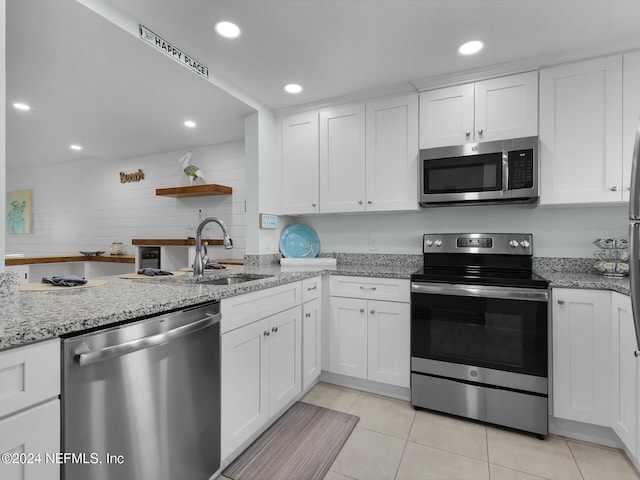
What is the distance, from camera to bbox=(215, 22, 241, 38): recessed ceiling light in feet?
5.92

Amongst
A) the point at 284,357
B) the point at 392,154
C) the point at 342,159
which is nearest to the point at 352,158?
the point at 342,159

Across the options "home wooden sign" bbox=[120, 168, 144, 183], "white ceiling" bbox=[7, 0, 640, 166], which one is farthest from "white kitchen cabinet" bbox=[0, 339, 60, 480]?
"home wooden sign" bbox=[120, 168, 144, 183]

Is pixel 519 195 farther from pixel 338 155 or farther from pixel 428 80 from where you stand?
pixel 338 155

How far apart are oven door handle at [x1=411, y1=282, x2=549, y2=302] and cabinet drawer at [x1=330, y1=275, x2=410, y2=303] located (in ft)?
0.37

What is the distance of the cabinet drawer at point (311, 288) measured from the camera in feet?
7.54

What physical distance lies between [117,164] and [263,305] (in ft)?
13.7

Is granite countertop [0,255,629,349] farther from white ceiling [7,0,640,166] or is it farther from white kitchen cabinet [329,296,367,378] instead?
white ceiling [7,0,640,166]

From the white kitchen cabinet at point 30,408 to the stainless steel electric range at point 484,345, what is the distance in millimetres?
1900

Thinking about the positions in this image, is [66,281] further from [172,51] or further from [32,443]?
[172,51]

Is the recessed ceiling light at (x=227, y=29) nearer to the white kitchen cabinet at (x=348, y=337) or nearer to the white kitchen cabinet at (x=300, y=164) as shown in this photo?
the white kitchen cabinet at (x=300, y=164)

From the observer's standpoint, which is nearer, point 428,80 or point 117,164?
point 428,80

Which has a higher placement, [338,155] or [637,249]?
[338,155]

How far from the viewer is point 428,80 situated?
243 centimetres

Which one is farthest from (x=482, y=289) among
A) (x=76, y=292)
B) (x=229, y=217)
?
(x=229, y=217)
